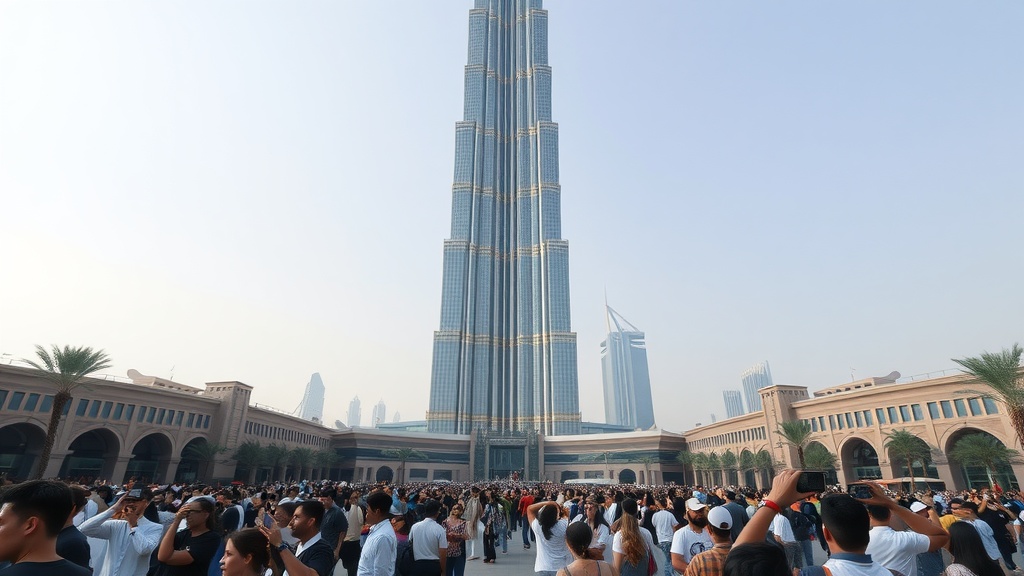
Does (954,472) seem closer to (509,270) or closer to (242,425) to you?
(242,425)

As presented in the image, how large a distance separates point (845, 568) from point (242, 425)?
70.8 meters

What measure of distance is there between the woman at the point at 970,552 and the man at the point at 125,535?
9.53 metres

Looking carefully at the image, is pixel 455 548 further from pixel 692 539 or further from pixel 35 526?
pixel 35 526

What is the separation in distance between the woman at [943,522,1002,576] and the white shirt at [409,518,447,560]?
20.6 ft

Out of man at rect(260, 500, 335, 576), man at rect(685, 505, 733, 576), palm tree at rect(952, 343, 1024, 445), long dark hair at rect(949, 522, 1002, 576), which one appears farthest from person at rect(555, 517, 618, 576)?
palm tree at rect(952, 343, 1024, 445)

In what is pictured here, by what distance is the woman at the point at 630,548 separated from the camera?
712 cm

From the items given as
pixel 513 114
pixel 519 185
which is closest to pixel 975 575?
pixel 519 185

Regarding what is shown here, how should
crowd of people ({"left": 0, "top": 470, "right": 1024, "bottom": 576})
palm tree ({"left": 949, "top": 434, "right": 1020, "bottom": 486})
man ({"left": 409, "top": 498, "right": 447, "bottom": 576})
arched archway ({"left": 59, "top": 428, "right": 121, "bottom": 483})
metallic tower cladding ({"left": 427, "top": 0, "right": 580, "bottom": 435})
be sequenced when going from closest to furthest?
crowd of people ({"left": 0, "top": 470, "right": 1024, "bottom": 576}) → man ({"left": 409, "top": 498, "right": 447, "bottom": 576}) → palm tree ({"left": 949, "top": 434, "right": 1020, "bottom": 486}) → arched archway ({"left": 59, "top": 428, "right": 121, "bottom": 483}) → metallic tower cladding ({"left": 427, "top": 0, "right": 580, "bottom": 435})

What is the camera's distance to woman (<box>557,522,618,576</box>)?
460 centimetres

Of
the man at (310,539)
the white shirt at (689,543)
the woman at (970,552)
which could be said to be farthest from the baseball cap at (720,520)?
the man at (310,539)

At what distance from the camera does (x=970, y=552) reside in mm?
5840

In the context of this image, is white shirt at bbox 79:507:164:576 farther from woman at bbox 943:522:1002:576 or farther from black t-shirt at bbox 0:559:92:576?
woman at bbox 943:522:1002:576

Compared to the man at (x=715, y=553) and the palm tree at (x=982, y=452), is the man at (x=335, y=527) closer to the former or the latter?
the man at (x=715, y=553)

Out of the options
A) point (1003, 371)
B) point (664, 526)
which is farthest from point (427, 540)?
point (1003, 371)
